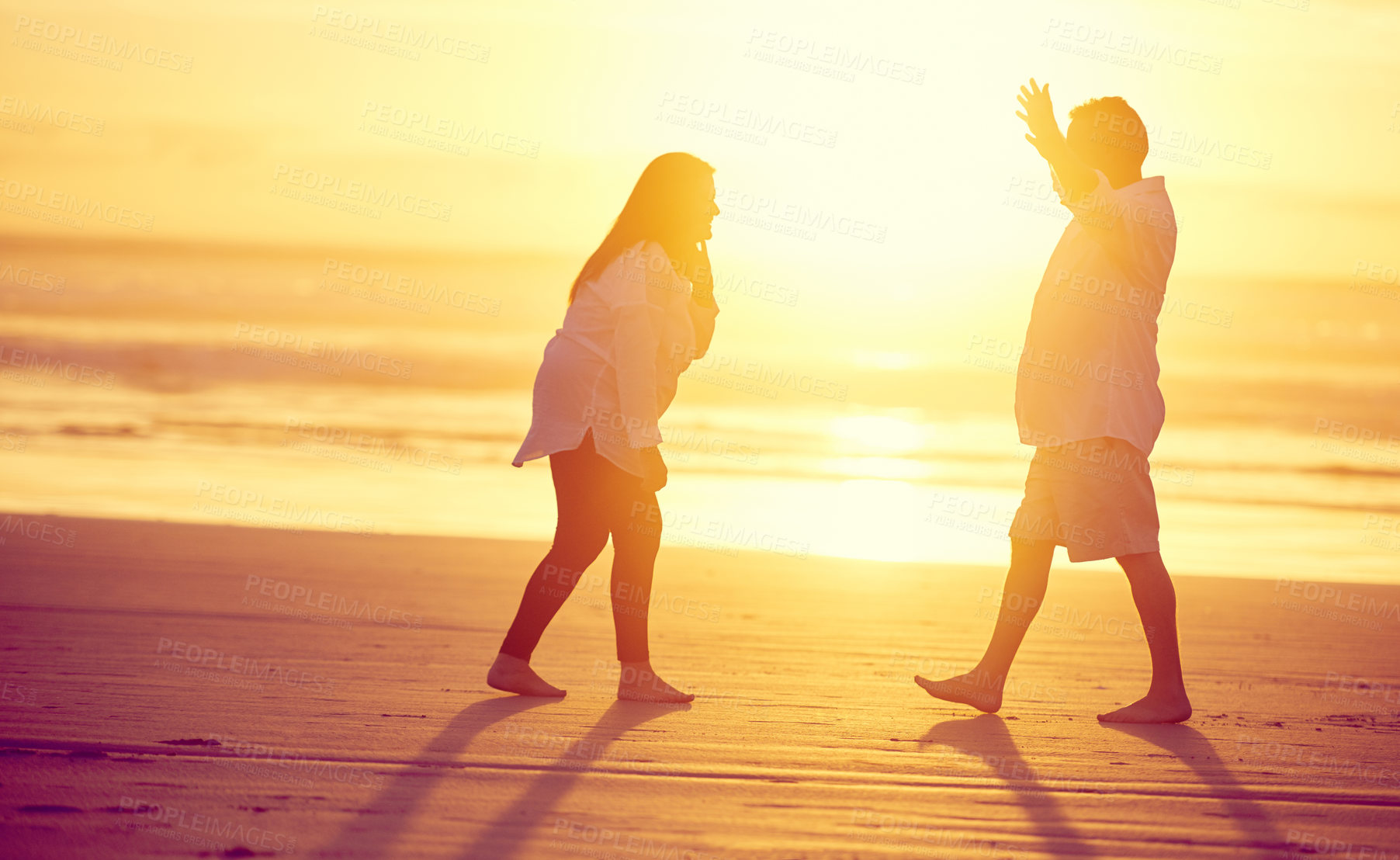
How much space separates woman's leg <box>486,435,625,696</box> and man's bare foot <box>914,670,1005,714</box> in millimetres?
1383

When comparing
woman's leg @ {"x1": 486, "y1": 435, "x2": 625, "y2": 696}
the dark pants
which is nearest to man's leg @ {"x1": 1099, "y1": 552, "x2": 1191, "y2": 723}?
the dark pants

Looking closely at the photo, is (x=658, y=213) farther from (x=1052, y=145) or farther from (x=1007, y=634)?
(x=1007, y=634)

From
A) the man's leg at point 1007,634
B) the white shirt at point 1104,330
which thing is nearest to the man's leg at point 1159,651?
the man's leg at point 1007,634

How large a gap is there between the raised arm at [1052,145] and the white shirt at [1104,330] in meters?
0.06

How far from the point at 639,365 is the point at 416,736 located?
1540 millimetres

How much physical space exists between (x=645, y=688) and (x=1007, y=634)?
139cm

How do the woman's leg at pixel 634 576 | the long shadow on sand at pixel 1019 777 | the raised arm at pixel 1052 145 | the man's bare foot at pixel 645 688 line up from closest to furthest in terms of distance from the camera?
1. the long shadow on sand at pixel 1019 777
2. the raised arm at pixel 1052 145
3. the man's bare foot at pixel 645 688
4. the woman's leg at pixel 634 576

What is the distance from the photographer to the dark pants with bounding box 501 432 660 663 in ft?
15.5

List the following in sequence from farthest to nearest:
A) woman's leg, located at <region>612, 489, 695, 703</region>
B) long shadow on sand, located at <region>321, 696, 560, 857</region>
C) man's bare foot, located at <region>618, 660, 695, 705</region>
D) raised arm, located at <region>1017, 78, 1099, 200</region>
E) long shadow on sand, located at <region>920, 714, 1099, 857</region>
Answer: woman's leg, located at <region>612, 489, 695, 703</region> → man's bare foot, located at <region>618, 660, 695, 705</region> → raised arm, located at <region>1017, 78, 1099, 200</region> → long shadow on sand, located at <region>920, 714, 1099, 857</region> → long shadow on sand, located at <region>321, 696, 560, 857</region>

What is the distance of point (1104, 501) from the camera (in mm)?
4531

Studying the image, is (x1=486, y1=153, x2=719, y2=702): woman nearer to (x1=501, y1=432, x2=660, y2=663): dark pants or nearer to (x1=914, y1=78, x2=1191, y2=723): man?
(x1=501, y1=432, x2=660, y2=663): dark pants

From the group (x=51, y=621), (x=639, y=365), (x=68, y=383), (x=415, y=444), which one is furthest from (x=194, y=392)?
(x=639, y=365)

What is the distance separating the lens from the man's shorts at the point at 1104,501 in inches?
178

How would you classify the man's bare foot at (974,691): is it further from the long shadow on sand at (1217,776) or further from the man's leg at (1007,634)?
the long shadow on sand at (1217,776)
